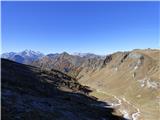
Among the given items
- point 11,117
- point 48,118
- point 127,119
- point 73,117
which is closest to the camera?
point 11,117

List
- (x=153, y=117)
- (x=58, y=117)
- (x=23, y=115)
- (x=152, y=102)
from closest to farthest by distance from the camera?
(x=23, y=115) < (x=58, y=117) < (x=153, y=117) < (x=152, y=102)

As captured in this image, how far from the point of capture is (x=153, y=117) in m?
145

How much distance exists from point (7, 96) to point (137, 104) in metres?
139

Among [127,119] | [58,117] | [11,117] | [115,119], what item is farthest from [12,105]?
[127,119]

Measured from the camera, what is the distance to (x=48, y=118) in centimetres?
6850

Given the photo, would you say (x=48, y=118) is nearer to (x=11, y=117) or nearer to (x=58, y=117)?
(x=58, y=117)

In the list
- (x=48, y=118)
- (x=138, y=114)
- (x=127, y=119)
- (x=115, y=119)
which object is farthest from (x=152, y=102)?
(x=48, y=118)

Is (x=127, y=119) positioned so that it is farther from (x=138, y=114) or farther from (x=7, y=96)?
(x=7, y=96)

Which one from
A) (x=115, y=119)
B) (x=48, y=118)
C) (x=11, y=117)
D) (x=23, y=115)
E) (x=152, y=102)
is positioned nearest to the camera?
(x=11, y=117)

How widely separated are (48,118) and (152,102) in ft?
454

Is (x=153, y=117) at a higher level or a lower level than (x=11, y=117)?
lower

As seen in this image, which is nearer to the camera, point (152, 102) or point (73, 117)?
point (73, 117)

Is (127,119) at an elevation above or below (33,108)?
below

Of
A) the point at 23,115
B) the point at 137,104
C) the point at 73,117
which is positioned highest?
the point at 23,115
